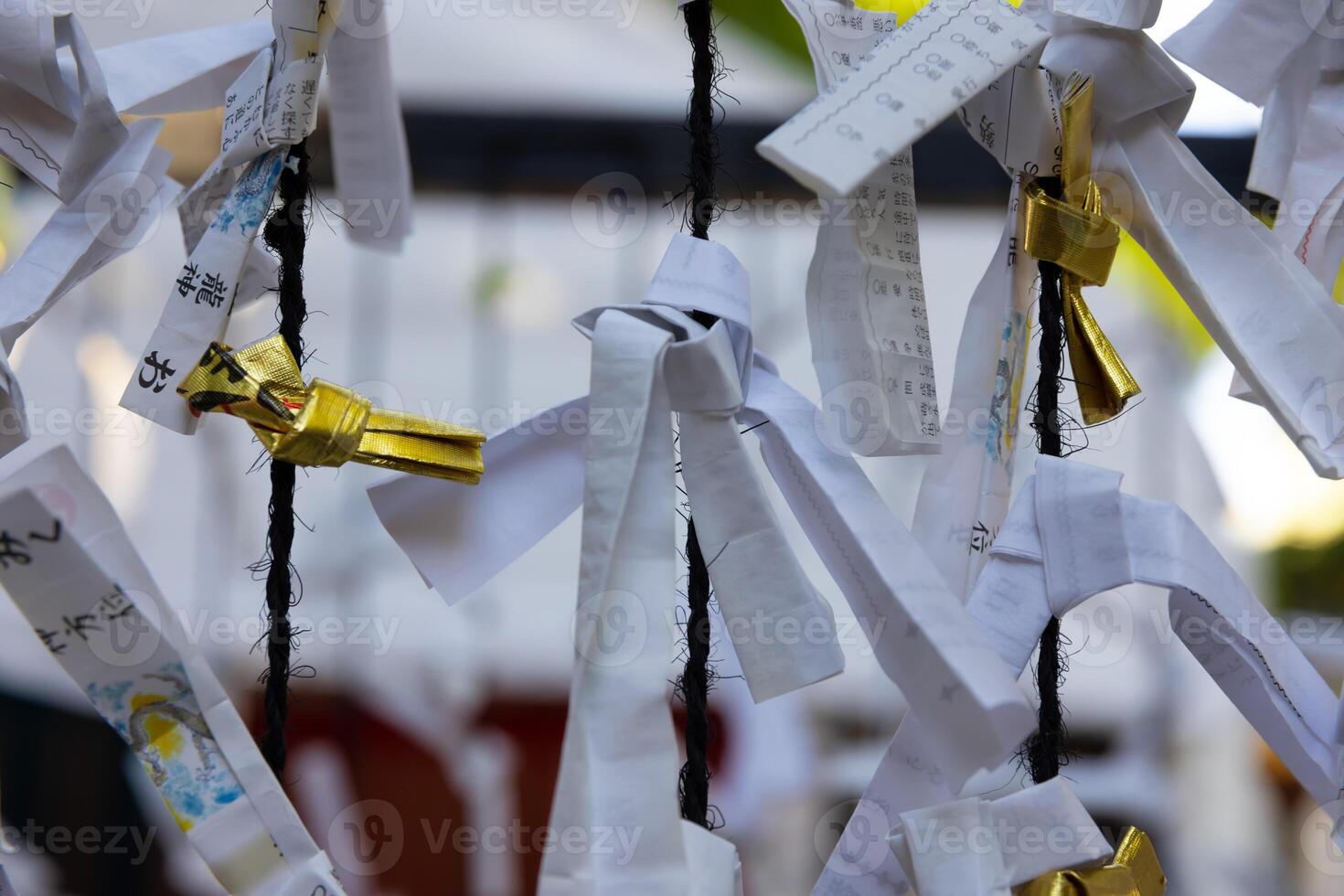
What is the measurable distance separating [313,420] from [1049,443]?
284 mm

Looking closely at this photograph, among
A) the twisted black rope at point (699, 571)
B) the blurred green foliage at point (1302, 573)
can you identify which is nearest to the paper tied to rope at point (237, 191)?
the twisted black rope at point (699, 571)

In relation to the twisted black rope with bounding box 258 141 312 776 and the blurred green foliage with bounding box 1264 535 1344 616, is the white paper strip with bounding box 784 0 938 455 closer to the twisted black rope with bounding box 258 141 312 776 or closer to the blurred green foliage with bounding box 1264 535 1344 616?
the twisted black rope with bounding box 258 141 312 776

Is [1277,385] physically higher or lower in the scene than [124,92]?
lower

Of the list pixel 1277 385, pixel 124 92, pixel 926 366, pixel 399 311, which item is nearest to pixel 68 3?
pixel 124 92

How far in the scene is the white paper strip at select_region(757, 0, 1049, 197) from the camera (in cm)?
32

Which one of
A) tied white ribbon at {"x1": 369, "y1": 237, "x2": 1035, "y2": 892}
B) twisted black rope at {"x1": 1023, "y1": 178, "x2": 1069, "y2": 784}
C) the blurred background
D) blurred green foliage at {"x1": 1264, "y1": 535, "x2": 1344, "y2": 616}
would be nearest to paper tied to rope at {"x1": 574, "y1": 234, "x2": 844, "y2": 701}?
tied white ribbon at {"x1": 369, "y1": 237, "x2": 1035, "y2": 892}

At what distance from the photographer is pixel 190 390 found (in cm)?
39

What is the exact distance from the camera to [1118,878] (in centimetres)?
41

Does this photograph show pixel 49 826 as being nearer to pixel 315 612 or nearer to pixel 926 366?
pixel 315 612

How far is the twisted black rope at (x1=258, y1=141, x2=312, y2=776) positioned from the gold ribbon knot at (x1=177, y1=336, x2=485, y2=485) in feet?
0.06

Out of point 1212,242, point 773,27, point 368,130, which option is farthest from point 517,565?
point 1212,242

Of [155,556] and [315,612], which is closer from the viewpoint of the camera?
[155,556]

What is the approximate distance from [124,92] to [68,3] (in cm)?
11

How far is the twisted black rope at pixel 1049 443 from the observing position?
1.44 feet
